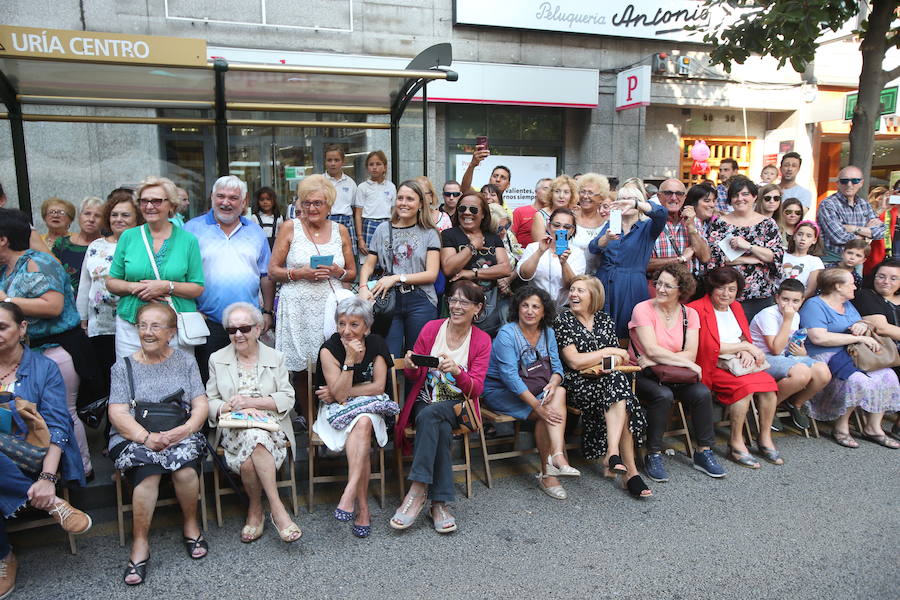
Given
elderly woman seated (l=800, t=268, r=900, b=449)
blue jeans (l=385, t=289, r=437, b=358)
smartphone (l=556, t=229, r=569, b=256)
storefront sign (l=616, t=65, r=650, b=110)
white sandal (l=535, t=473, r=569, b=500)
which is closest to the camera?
white sandal (l=535, t=473, r=569, b=500)

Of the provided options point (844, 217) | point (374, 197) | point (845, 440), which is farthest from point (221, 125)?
point (844, 217)

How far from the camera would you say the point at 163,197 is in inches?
155

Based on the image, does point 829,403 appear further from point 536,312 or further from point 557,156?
point 557,156

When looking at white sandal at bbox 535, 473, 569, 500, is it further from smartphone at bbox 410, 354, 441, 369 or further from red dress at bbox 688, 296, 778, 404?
red dress at bbox 688, 296, 778, 404

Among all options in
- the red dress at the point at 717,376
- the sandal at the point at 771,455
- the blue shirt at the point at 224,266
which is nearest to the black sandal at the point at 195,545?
the blue shirt at the point at 224,266

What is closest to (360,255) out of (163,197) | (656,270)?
(163,197)

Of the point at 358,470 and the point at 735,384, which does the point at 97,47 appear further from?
the point at 735,384

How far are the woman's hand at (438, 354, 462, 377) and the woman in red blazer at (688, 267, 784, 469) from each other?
2.15m

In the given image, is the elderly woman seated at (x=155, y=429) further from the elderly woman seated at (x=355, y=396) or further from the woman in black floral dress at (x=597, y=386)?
the woman in black floral dress at (x=597, y=386)

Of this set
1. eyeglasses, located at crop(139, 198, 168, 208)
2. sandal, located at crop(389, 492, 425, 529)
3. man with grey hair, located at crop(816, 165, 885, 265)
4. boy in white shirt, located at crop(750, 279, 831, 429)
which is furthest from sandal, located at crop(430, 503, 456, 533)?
man with grey hair, located at crop(816, 165, 885, 265)

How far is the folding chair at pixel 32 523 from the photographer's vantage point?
131 inches

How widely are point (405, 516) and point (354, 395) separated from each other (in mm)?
777

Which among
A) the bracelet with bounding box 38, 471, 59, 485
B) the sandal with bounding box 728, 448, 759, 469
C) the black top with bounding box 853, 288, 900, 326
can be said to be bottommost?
the sandal with bounding box 728, 448, 759, 469

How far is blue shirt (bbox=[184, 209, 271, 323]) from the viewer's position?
414cm
